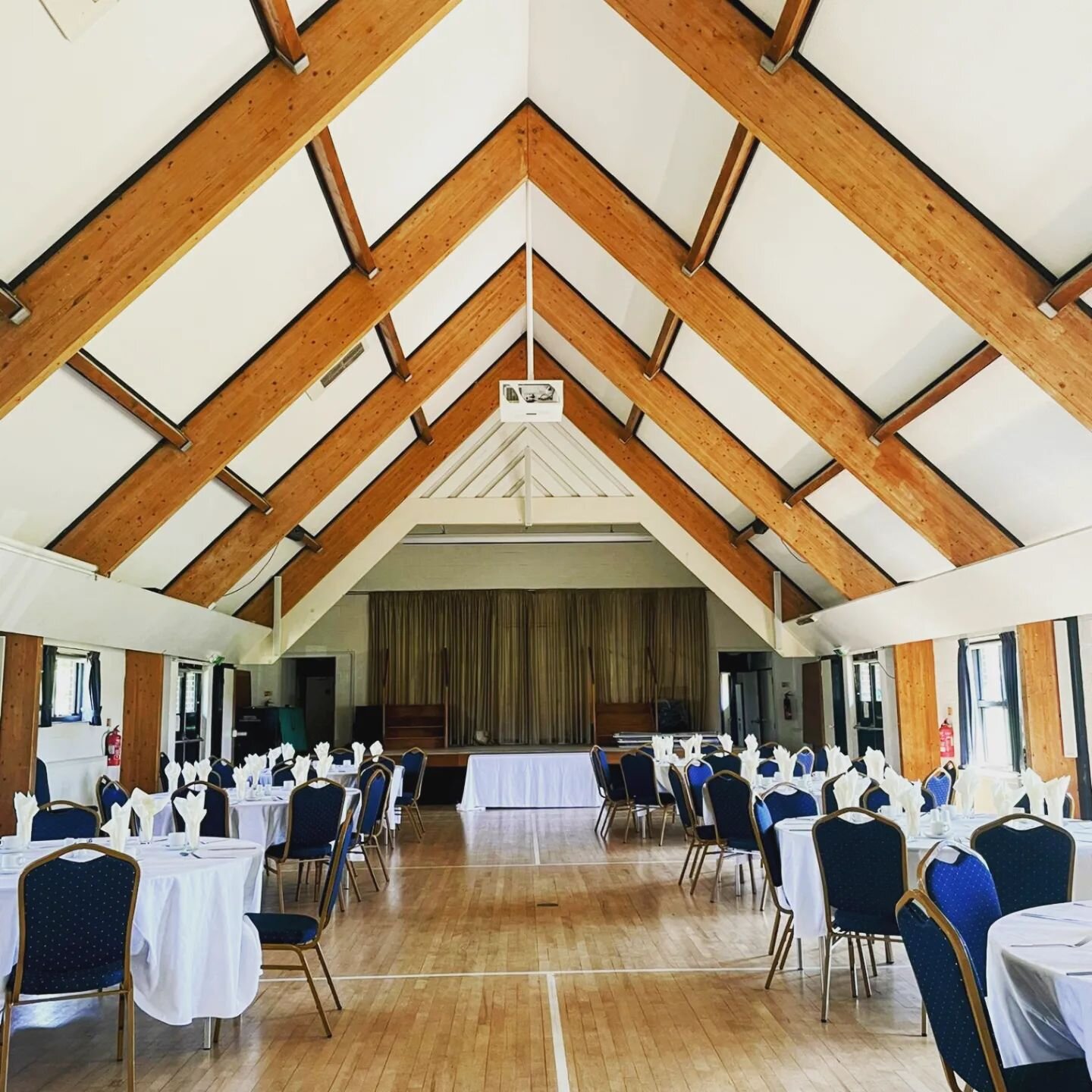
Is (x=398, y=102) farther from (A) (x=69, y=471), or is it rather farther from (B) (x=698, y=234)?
(A) (x=69, y=471)

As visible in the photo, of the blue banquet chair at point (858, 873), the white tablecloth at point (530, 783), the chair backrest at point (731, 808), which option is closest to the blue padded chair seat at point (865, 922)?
the blue banquet chair at point (858, 873)

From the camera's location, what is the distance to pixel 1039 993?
2.81 metres

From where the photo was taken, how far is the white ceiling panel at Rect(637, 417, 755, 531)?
12531 mm

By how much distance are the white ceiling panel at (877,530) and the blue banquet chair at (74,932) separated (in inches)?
290

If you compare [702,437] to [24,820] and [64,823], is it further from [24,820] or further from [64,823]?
[24,820]

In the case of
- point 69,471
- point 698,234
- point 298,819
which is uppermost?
point 698,234

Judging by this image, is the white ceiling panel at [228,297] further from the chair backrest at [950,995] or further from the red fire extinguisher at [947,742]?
the red fire extinguisher at [947,742]

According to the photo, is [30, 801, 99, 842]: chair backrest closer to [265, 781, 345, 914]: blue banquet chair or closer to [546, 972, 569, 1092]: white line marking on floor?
[265, 781, 345, 914]: blue banquet chair

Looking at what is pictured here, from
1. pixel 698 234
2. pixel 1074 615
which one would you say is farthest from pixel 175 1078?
pixel 1074 615

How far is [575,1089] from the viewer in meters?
4.02

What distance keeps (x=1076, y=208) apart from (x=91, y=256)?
5.17m

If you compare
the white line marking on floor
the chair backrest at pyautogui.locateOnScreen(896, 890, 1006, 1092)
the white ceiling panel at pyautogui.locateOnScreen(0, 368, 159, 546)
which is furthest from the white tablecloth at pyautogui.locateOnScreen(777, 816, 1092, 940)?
the white ceiling panel at pyautogui.locateOnScreen(0, 368, 159, 546)

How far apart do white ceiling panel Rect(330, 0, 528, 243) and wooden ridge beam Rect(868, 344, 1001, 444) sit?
378 centimetres

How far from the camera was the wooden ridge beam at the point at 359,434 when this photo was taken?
34.7ft
